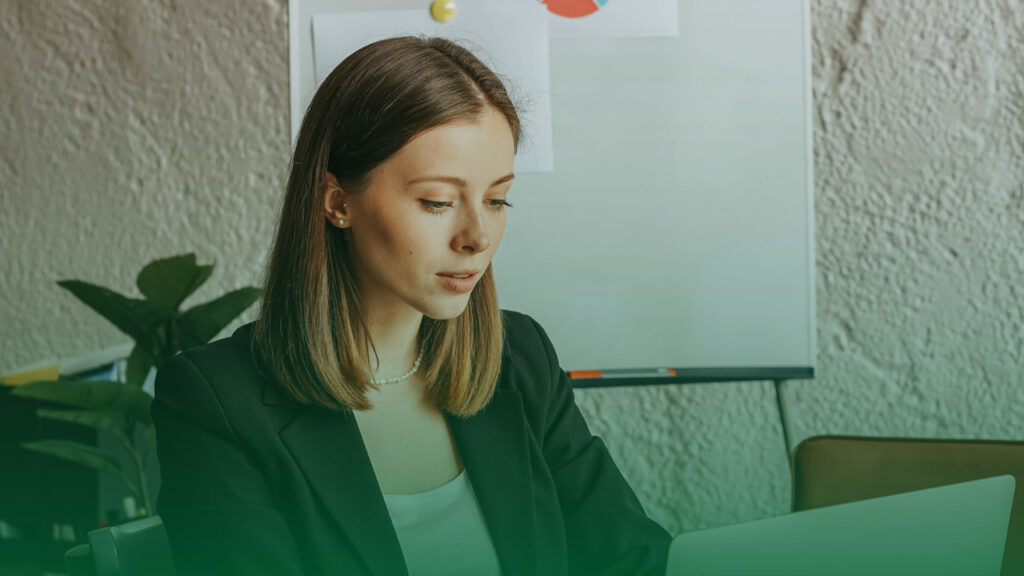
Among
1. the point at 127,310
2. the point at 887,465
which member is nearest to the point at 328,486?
the point at 887,465

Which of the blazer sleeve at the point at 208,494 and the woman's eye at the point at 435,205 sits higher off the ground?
the woman's eye at the point at 435,205

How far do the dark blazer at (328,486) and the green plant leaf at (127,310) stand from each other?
23.4 inches

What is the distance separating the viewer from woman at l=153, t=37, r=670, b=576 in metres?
0.77

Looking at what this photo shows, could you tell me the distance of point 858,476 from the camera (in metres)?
1.04

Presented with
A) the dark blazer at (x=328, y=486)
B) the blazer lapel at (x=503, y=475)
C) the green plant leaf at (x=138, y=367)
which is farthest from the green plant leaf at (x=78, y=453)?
the blazer lapel at (x=503, y=475)

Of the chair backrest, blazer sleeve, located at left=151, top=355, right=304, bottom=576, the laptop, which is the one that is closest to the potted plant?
blazer sleeve, located at left=151, top=355, right=304, bottom=576

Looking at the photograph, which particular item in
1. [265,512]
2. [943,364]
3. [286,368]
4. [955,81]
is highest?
[955,81]

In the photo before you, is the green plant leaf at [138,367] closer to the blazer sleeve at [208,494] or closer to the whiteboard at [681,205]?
the whiteboard at [681,205]

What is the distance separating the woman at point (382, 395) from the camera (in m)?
0.77

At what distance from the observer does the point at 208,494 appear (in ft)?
2.44

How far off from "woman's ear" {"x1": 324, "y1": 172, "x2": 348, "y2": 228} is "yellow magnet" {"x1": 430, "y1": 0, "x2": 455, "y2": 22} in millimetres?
732

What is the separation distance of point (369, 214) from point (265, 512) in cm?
29

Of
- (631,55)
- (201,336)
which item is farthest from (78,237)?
(631,55)

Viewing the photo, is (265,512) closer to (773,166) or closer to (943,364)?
(773,166)
